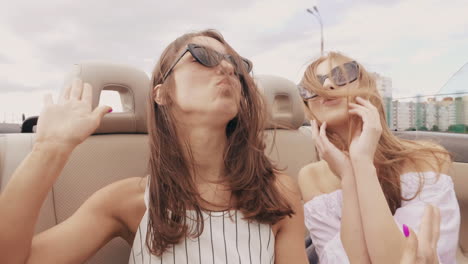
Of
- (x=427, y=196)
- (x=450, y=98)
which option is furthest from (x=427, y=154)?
(x=450, y=98)

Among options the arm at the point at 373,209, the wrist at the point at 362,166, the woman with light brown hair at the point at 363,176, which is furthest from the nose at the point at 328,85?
the wrist at the point at 362,166

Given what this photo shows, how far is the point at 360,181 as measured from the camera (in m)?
1.09

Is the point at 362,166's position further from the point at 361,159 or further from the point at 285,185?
the point at 285,185

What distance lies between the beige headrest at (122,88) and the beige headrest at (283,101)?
0.72 metres

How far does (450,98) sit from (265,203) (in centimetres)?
265

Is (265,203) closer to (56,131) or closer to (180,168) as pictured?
(180,168)

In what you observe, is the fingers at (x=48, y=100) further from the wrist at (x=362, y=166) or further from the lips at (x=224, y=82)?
the wrist at (x=362, y=166)

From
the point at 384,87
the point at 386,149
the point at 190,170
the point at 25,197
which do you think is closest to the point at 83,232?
the point at 25,197

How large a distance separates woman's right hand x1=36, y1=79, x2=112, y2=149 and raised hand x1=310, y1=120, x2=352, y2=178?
78 cm

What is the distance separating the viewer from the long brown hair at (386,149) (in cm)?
134

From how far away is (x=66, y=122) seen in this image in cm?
87

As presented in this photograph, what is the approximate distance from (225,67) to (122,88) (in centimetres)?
62

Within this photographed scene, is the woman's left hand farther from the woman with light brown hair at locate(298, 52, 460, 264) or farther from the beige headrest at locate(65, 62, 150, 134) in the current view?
the beige headrest at locate(65, 62, 150, 134)

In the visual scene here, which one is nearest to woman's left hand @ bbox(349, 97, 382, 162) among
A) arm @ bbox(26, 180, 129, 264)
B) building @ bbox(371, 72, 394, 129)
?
building @ bbox(371, 72, 394, 129)
